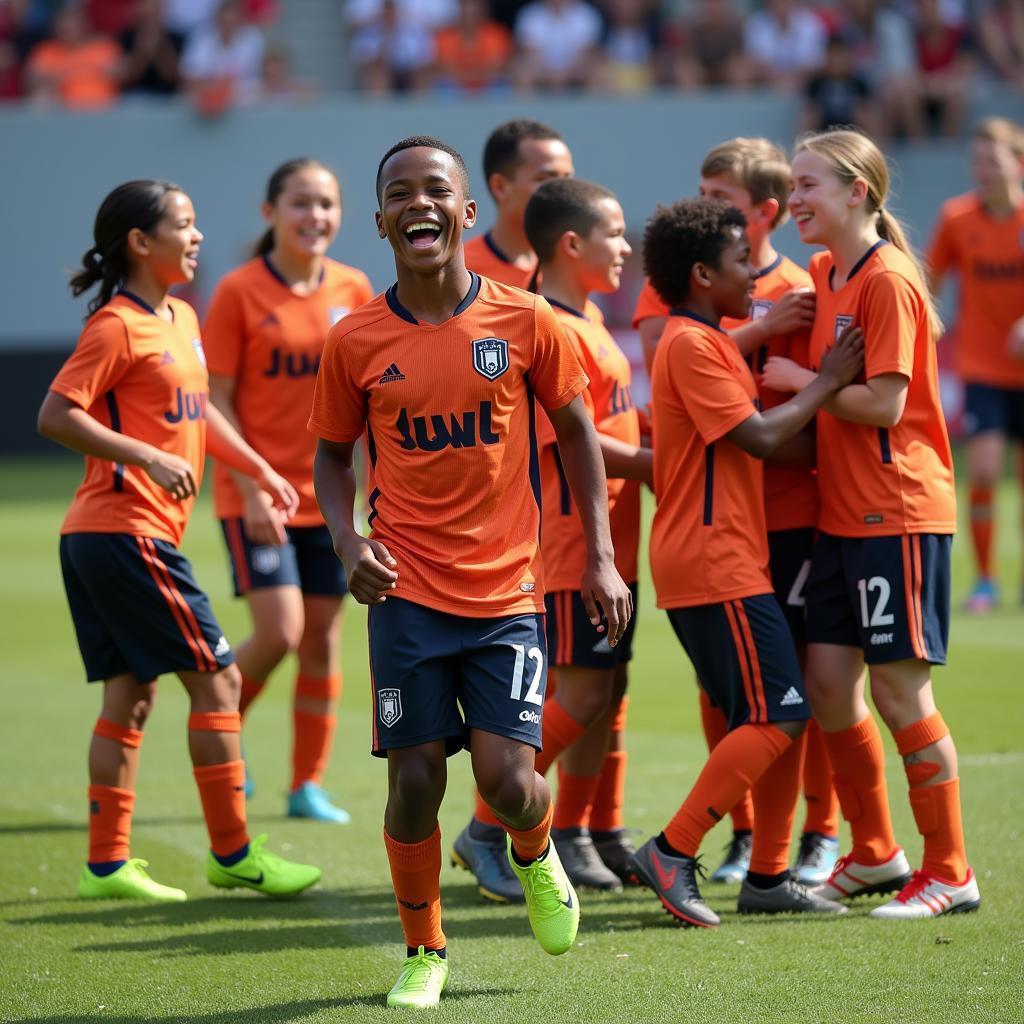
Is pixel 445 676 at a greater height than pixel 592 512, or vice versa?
pixel 592 512

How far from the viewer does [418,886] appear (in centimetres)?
440

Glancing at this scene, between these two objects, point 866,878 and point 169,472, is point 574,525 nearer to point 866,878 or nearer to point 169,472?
point 169,472

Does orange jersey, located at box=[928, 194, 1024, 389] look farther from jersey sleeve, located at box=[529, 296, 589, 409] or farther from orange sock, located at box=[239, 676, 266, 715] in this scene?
jersey sleeve, located at box=[529, 296, 589, 409]

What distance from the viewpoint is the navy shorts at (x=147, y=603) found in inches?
211

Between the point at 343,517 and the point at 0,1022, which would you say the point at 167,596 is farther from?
the point at 0,1022

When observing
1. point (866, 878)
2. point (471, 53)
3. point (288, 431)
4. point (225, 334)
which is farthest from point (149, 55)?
point (866, 878)

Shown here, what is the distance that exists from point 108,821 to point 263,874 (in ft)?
1.81

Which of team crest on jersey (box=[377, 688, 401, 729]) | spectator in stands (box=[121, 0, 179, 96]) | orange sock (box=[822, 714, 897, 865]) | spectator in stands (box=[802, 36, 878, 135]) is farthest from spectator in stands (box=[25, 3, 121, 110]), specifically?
team crest on jersey (box=[377, 688, 401, 729])

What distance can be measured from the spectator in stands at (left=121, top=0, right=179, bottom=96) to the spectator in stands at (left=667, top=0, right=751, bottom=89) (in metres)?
7.00

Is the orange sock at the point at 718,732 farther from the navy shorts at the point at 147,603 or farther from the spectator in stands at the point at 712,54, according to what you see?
the spectator in stands at the point at 712,54

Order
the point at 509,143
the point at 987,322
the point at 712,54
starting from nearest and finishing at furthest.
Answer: the point at 509,143 < the point at 987,322 < the point at 712,54

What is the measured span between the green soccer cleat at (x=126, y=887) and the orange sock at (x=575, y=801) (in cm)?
129

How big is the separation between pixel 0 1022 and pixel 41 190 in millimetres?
19685

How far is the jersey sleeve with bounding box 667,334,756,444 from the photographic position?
4953 mm
